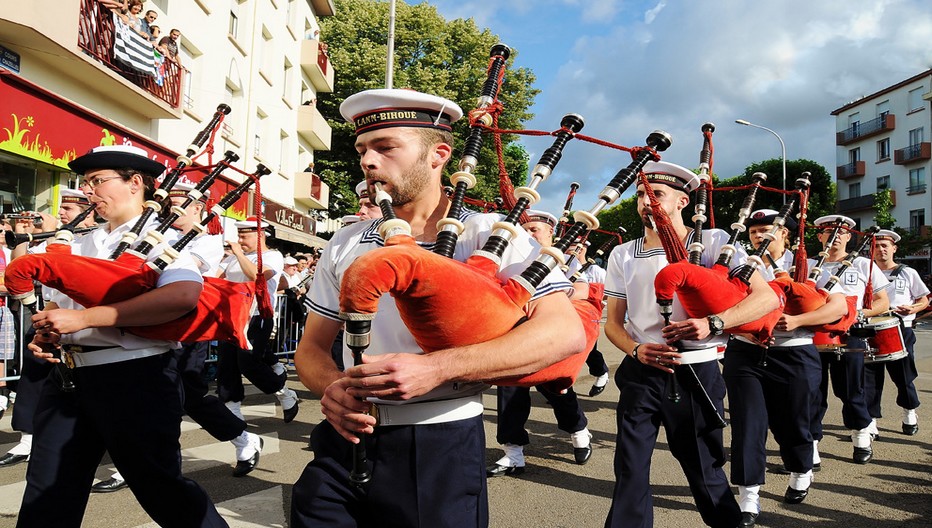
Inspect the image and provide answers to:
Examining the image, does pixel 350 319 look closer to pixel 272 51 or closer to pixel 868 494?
pixel 868 494

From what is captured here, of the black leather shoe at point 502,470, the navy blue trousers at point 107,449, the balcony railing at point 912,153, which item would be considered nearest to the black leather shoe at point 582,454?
the black leather shoe at point 502,470

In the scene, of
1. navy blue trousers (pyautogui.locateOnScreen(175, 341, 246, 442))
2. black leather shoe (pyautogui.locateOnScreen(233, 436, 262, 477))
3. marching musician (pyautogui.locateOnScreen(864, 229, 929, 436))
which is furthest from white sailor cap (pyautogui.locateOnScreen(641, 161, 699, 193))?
marching musician (pyautogui.locateOnScreen(864, 229, 929, 436))

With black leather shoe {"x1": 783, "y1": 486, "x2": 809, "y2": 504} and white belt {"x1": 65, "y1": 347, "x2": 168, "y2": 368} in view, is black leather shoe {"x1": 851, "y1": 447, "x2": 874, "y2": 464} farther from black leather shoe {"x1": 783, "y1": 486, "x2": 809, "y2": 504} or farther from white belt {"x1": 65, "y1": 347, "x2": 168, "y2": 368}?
white belt {"x1": 65, "y1": 347, "x2": 168, "y2": 368}

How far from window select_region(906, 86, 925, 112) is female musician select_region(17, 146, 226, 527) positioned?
168 feet

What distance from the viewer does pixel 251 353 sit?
688cm

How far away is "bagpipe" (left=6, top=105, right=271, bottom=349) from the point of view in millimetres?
3191

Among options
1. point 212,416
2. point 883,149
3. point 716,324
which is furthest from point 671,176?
point 883,149

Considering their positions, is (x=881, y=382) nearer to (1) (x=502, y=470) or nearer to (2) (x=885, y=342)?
(2) (x=885, y=342)

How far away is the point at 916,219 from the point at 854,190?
6.95m

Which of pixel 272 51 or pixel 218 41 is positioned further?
pixel 272 51

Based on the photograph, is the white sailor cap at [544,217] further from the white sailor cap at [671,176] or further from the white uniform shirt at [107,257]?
the white uniform shirt at [107,257]

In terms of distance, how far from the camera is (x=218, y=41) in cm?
1773

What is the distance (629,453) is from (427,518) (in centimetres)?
208

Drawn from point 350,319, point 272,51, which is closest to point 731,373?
point 350,319
